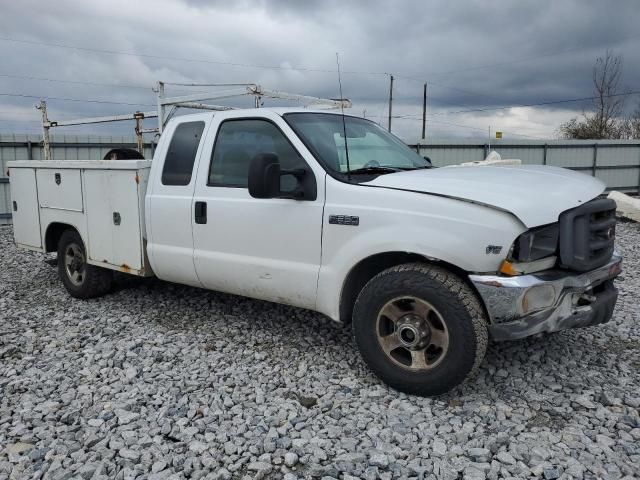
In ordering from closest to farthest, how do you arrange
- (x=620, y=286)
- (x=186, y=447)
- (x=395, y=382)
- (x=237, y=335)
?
(x=186, y=447), (x=395, y=382), (x=237, y=335), (x=620, y=286)

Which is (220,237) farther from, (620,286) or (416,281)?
(620,286)

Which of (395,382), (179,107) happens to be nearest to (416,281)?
(395,382)

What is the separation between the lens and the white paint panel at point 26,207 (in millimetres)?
6254

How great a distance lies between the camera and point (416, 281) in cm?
337

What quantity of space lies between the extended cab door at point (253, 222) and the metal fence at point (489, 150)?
10.0 meters

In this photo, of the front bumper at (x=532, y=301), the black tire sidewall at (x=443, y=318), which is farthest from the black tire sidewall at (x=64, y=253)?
the front bumper at (x=532, y=301)

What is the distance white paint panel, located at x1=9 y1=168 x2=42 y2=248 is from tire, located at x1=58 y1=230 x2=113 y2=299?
0.42m

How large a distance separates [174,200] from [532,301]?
3034 millimetres

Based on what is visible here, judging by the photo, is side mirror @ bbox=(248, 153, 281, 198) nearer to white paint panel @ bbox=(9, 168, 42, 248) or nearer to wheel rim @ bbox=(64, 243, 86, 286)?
wheel rim @ bbox=(64, 243, 86, 286)

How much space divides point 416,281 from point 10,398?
286cm

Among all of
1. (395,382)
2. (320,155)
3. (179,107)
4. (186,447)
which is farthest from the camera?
(179,107)

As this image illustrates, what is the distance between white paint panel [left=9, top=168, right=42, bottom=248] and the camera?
6254 mm

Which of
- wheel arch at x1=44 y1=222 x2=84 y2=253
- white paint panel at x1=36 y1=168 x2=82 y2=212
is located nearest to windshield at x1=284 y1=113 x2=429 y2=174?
white paint panel at x1=36 y1=168 x2=82 y2=212

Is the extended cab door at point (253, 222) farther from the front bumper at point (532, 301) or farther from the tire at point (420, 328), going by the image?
the front bumper at point (532, 301)
